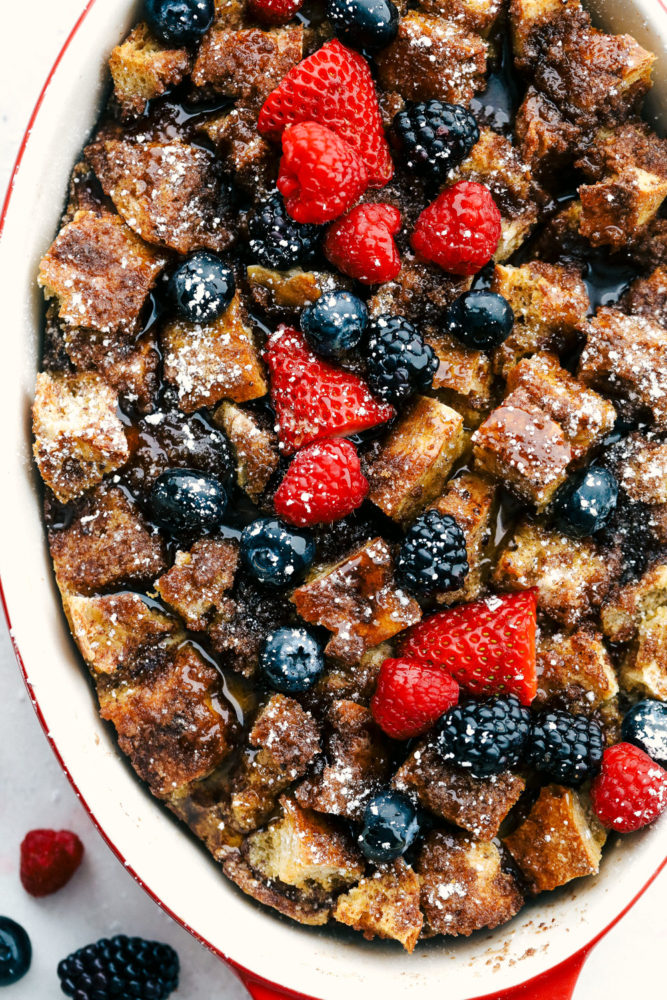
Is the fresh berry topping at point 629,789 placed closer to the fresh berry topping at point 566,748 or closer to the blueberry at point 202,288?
the fresh berry topping at point 566,748

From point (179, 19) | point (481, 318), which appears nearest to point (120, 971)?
point (481, 318)

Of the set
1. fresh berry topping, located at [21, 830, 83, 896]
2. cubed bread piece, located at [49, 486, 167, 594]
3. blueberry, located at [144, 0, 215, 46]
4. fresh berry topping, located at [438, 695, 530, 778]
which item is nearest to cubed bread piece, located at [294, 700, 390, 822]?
fresh berry topping, located at [438, 695, 530, 778]

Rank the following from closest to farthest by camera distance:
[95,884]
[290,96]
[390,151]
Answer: [290,96]
[390,151]
[95,884]

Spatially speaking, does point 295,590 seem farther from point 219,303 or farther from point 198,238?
point 198,238

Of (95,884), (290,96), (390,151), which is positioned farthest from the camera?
(95,884)

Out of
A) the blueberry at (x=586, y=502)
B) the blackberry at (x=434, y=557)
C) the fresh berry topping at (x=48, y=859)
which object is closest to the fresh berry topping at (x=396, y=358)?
the blackberry at (x=434, y=557)

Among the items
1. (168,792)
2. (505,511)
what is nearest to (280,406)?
(505,511)
